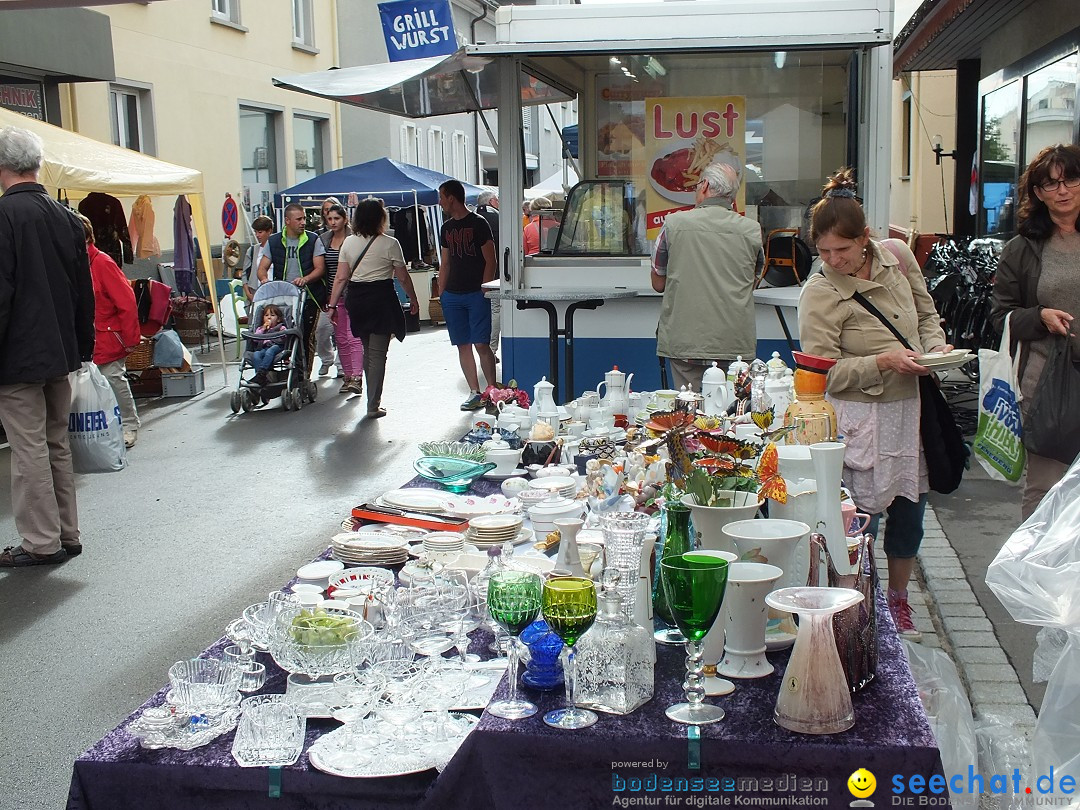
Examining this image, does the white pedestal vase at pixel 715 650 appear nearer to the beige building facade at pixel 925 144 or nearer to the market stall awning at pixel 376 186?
the beige building facade at pixel 925 144

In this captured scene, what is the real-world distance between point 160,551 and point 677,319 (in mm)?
3159

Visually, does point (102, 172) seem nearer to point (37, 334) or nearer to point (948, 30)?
point (37, 334)

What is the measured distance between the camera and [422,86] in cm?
913

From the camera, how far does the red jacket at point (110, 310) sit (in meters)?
8.23

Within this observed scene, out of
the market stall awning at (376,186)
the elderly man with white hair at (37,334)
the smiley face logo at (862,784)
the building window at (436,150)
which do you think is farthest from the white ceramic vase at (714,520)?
the building window at (436,150)

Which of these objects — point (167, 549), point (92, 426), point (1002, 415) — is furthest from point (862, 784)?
A: point (92, 426)

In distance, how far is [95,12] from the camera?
49.9ft

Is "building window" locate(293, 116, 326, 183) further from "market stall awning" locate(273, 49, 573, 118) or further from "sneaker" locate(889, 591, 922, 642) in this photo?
"sneaker" locate(889, 591, 922, 642)

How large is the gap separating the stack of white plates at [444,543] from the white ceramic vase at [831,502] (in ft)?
3.50

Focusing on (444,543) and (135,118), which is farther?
(135,118)

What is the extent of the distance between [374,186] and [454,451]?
1474 cm

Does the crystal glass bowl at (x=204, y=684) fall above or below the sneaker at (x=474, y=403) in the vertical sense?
above

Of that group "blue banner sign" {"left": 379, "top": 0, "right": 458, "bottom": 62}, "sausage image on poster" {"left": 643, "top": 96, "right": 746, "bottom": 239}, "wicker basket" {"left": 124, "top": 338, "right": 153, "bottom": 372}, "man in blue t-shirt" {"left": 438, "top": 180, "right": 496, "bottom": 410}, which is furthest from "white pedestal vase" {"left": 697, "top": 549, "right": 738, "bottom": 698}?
"wicker basket" {"left": 124, "top": 338, "right": 153, "bottom": 372}

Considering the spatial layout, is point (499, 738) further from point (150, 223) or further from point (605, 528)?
point (150, 223)
